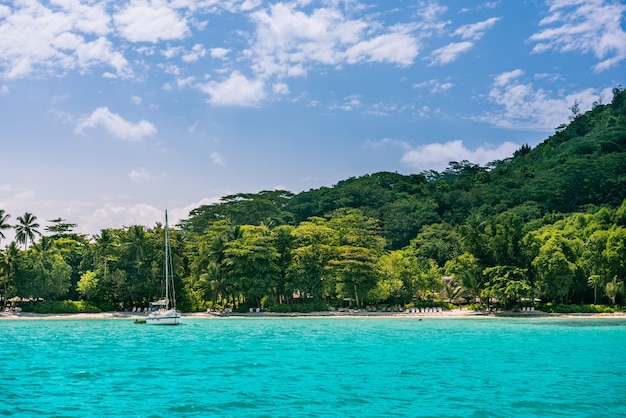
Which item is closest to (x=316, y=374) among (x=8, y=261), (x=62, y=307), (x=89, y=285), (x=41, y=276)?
(x=89, y=285)

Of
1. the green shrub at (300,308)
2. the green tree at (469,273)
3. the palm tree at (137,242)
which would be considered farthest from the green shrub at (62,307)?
the green tree at (469,273)

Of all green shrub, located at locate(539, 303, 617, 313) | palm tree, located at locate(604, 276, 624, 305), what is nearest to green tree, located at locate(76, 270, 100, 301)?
green shrub, located at locate(539, 303, 617, 313)

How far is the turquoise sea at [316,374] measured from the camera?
18203 mm

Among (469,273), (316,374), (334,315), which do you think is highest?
(469,273)

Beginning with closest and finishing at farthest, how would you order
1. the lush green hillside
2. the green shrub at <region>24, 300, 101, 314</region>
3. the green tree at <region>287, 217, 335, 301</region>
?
the green shrub at <region>24, 300, 101, 314</region>
the green tree at <region>287, 217, 335, 301</region>
the lush green hillside

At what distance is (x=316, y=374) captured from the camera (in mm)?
24484

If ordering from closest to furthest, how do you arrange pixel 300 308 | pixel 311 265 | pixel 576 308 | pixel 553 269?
pixel 553 269, pixel 576 308, pixel 311 265, pixel 300 308

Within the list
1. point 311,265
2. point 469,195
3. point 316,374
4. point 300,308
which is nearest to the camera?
point 316,374

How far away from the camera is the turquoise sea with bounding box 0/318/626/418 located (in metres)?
18.2

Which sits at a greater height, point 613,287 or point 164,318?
point 613,287

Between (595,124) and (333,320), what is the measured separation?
330 feet

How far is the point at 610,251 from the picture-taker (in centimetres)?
5844

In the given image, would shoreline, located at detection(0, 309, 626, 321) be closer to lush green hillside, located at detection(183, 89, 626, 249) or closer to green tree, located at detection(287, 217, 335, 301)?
green tree, located at detection(287, 217, 335, 301)

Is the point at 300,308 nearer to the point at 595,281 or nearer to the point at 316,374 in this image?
the point at 595,281
